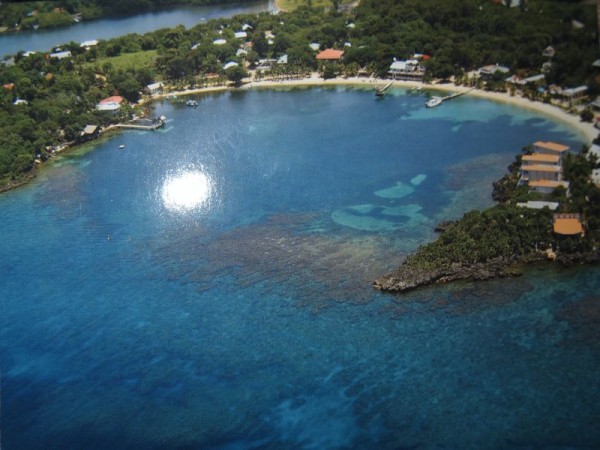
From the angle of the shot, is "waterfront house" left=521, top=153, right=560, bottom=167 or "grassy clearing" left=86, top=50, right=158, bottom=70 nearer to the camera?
"waterfront house" left=521, top=153, right=560, bottom=167

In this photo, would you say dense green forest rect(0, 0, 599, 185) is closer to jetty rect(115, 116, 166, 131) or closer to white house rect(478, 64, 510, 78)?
white house rect(478, 64, 510, 78)

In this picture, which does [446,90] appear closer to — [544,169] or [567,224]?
[544,169]

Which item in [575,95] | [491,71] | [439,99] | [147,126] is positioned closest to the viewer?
[575,95]

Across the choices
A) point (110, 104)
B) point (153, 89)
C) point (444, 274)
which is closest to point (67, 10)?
point (153, 89)

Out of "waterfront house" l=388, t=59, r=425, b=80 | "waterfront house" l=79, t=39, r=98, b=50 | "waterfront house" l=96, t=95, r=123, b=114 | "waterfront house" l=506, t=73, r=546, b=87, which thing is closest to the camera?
"waterfront house" l=506, t=73, r=546, b=87

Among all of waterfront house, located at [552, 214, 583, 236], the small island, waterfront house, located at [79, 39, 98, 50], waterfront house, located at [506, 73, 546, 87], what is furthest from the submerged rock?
waterfront house, located at [79, 39, 98, 50]

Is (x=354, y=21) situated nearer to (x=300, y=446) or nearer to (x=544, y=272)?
(x=544, y=272)

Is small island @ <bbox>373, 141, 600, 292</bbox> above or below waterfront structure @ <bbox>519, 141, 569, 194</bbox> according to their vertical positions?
below
